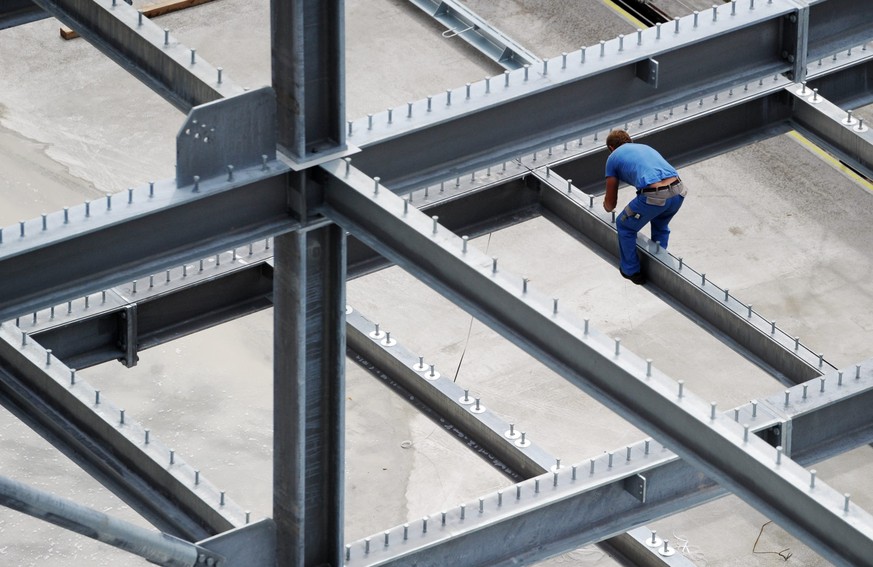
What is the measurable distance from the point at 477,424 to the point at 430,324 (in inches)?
170

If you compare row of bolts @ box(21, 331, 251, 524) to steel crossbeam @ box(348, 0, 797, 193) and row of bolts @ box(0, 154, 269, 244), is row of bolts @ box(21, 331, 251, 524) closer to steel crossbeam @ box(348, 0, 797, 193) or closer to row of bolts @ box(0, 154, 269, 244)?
steel crossbeam @ box(348, 0, 797, 193)

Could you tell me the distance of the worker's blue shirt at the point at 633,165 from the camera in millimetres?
12141

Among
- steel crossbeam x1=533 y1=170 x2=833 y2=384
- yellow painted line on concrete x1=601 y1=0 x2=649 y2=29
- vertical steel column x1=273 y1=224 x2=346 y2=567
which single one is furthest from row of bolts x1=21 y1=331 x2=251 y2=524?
yellow painted line on concrete x1=601 y1=0 x2=649 y2=29

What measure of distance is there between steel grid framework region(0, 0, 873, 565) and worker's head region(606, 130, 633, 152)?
0.32 m

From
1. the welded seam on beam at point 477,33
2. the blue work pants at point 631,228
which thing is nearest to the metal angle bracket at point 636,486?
the blue work pants at point 631,228

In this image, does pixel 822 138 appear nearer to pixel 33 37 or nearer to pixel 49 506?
pixel 49 506

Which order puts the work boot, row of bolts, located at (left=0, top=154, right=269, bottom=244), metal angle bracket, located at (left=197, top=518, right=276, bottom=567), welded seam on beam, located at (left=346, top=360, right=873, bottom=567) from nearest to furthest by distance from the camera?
row of bolts, located at (left=0, top=154, right=269, bottom=244)
metal angle bracket, located at (left=197, top=518, right=276, bottom=567)
welded seam on beam, located at (left=346, top=360, right=873, bottom=567)
the work boot

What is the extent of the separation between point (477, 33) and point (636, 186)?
25.6ft

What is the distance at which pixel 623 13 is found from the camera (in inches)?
823

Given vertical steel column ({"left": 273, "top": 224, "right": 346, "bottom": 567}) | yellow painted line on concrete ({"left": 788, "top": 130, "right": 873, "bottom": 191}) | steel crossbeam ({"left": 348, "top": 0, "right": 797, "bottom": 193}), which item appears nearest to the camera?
vertical steel column ({"left": 273, "top": 224, "right": 346, "bottom": 567})

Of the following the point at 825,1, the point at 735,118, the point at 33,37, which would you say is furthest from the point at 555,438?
the point at 33,37

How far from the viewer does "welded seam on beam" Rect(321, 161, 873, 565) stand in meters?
8.30

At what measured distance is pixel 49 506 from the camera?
8.57 m

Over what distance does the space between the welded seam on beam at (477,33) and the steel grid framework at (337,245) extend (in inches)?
288
